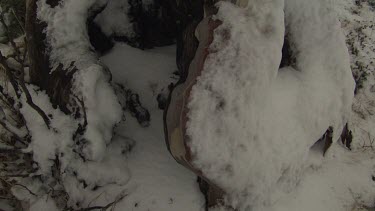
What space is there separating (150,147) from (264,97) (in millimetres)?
1112

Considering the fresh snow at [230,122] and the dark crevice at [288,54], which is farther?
the dark crevice at [288,54]

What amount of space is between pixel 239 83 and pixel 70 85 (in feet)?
4.06

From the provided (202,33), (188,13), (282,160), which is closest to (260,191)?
(282,160)

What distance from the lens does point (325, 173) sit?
3174mm

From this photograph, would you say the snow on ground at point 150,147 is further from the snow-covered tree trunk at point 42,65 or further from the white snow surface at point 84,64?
the snow-covered tree trunk at point 42,65

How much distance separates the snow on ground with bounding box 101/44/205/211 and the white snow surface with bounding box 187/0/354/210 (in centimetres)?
45

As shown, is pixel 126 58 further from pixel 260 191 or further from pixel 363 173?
pixel 363 173

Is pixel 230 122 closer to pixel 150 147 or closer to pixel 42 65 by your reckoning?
pixel 150 147

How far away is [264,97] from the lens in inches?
93.5

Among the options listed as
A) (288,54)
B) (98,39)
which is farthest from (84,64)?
(288,54)

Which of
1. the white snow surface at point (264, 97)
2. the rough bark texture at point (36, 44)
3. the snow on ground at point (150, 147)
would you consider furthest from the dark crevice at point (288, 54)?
the rough bark texture at point (36, 44)

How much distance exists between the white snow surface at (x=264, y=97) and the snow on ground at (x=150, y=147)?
45cm

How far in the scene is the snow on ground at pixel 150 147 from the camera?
2.81m

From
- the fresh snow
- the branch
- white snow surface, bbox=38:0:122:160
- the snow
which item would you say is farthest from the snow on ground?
the branch
